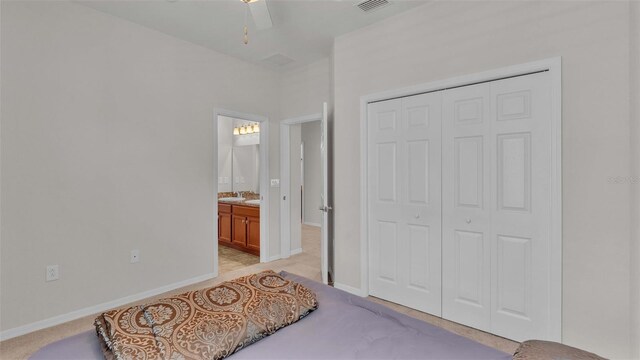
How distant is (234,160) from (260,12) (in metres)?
4.17

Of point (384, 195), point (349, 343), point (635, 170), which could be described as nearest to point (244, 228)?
point (384, 195)

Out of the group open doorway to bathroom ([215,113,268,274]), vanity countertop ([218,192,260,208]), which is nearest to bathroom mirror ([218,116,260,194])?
open doorway to bathroom ([215,113,268,274])

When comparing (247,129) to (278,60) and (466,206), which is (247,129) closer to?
(278,60)

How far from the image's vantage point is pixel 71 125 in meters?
2.63

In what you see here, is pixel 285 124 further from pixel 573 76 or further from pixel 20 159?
pixel 573 76

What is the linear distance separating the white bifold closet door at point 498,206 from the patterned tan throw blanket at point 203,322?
154 cm

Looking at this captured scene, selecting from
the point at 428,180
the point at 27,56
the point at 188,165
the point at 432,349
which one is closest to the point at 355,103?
the point at 428,180

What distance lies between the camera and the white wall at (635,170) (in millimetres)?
1825

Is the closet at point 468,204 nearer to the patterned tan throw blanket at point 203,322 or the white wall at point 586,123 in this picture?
the white wall at point 586,123

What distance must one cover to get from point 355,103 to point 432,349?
244 centimetres

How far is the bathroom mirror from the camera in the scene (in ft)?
19.3

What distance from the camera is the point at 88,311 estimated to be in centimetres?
272

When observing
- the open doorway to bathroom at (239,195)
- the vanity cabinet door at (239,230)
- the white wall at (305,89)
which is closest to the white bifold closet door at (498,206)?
the white wall at (305,89)

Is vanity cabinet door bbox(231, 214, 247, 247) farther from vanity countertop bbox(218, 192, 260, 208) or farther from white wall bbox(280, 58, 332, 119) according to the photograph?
white wall bbox(280, 58, 332, 119)
